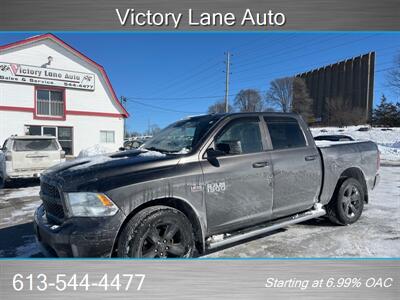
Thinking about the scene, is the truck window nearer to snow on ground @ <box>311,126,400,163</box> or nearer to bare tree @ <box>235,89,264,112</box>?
bare tree @ <box>235,89,264,112</box>

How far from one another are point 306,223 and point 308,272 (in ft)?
6.26

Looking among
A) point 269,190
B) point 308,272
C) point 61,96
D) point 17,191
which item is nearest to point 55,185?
point 269,190

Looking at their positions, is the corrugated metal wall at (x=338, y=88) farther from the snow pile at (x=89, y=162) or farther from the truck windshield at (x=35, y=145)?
the truck windshield at (x=35, y=145)

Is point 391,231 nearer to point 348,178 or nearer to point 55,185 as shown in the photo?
point 348,178

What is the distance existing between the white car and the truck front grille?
658 cm

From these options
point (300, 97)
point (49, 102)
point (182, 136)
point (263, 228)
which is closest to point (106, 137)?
point (49, 102)

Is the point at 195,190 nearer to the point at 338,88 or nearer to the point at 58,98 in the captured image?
the point at 338,88

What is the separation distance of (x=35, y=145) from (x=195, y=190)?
8.03 m

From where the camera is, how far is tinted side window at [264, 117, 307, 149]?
13.6ft

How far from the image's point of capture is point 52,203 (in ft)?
10.1

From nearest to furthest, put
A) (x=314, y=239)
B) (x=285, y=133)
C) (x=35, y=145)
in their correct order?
(x=314, y=239) → (x=285, y=133) → (x=35, y=145)

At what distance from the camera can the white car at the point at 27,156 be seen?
8.77 meters

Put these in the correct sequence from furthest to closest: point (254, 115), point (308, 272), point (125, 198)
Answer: point (254, 115) → point (308, 272) → point (125, 198)

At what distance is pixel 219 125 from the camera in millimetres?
3693
